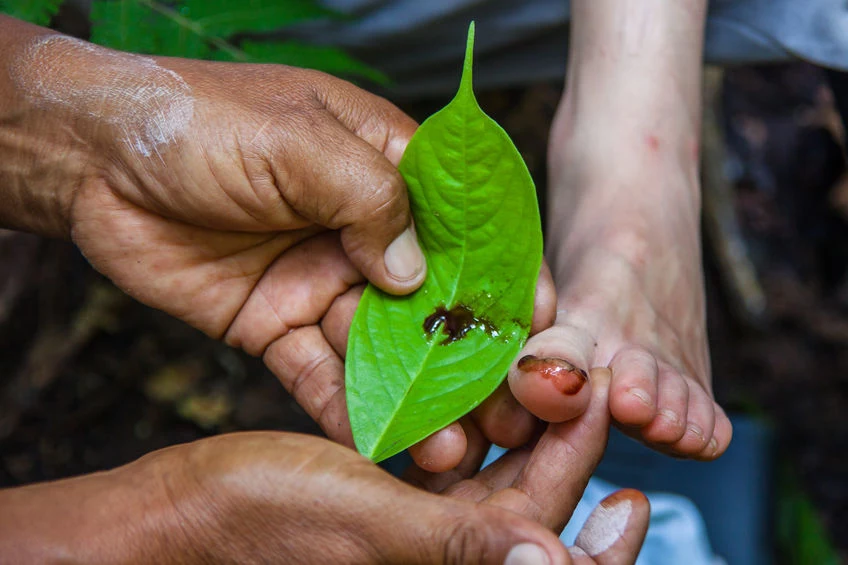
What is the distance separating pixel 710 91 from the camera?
2041mm

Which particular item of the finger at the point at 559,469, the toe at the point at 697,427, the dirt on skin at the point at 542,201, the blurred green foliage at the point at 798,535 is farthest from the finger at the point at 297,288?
the blurred green foliage at the point at 798,535

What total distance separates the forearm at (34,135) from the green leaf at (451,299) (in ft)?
1.25

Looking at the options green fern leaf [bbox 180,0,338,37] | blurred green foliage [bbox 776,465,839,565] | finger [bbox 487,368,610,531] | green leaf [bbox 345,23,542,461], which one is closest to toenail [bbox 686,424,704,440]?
finger [bbox 487,368,610,531]

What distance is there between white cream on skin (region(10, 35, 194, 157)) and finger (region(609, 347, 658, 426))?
21.8 inches

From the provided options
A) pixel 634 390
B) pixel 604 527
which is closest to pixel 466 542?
pixel 604 527

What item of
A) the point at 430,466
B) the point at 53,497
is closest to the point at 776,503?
the point at 430,466

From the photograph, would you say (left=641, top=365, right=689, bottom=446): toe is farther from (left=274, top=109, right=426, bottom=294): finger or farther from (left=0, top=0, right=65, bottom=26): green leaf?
(left=0, top=0, right=65, bottom=26): green leaf

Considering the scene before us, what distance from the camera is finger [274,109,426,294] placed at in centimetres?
87

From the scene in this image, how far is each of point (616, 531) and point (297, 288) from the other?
468 mm

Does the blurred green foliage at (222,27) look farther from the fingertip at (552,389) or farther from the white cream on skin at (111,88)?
the fingertip at (552,389)

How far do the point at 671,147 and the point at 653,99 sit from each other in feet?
0.26

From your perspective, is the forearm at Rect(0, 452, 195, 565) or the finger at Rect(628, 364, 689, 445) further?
the finger at Rect(628, 364, 689, 445)

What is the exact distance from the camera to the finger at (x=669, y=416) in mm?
918

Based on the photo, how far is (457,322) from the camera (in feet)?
3.05
